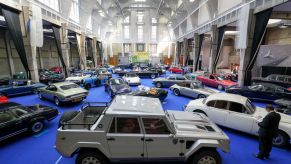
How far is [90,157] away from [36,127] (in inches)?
148

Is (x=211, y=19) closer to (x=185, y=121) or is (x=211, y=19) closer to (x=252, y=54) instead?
(x=252, y=54)

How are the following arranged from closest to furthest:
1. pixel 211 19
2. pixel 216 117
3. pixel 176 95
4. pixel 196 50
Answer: pixel 216 117 < pixel 176 95 < pixel 211 19 < pixel 196 50

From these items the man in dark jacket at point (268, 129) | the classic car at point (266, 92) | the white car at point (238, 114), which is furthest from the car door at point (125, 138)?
the classic car at point (266, 92)

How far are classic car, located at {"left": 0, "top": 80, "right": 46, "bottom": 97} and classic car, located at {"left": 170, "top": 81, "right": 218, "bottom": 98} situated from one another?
1128 centimetres

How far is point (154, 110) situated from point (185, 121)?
3.95 ft

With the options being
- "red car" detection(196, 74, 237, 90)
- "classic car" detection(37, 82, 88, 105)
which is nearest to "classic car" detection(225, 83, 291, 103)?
"red car" detection(196, 74, 237, 90)

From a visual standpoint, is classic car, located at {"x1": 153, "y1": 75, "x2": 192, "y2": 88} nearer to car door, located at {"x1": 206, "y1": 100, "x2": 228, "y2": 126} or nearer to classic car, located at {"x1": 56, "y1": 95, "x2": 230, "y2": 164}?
car door, located at {"x1": 206, "y1": 100, "x2": 228, "y2": 126}

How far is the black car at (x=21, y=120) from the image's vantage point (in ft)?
16.2

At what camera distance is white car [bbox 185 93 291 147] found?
4.82 m

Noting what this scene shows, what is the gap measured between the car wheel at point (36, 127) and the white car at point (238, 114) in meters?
6.30

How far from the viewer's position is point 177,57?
118 feet

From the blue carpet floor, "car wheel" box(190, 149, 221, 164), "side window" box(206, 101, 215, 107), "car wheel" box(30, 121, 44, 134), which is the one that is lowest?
the blue carpet floor

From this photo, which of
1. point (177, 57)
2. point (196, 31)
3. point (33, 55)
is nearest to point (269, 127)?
point (33, 55)

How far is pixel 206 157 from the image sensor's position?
11.8 feet
